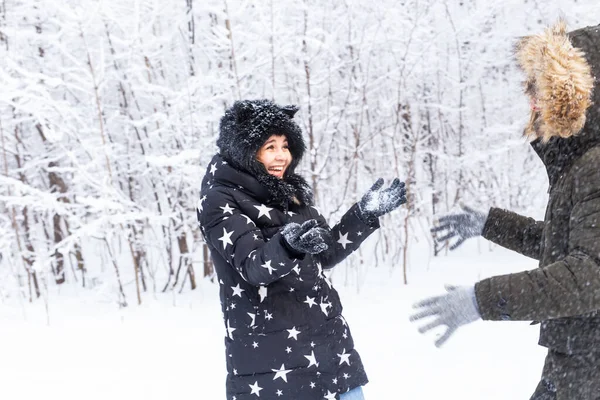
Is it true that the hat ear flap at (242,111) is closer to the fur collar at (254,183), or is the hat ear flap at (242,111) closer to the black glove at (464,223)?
the fur collar at (254,183)

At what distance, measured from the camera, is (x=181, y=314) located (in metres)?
5.86

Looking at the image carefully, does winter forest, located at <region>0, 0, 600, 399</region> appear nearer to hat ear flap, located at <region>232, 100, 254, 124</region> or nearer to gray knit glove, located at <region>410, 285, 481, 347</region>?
hat ear flap, located at <region>232, 100, 254, 124</region>

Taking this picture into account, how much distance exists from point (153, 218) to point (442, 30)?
4.29 m

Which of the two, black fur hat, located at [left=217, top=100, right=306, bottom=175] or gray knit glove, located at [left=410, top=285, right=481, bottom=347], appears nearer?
gray knit glove, located at [left=410, top=285, right=481, bottom=347]

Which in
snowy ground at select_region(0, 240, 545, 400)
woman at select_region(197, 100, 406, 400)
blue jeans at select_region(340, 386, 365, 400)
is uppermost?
woman at select_region(197, 100, 406, 400)

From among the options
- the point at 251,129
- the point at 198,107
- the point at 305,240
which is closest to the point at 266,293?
the point at 305,240

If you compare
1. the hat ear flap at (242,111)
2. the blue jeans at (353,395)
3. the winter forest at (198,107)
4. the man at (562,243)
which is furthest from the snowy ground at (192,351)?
the hat ear flap at (242,111)

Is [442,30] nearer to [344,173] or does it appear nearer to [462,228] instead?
[344,173]

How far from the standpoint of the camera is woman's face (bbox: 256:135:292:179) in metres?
2.26

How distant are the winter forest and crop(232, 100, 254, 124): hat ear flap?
3.16 meters

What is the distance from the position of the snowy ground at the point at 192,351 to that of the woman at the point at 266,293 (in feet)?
6.08

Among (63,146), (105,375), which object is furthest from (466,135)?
(105,375)

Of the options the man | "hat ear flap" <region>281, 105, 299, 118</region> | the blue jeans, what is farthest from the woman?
the man

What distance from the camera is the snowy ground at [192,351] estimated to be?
394 cm
